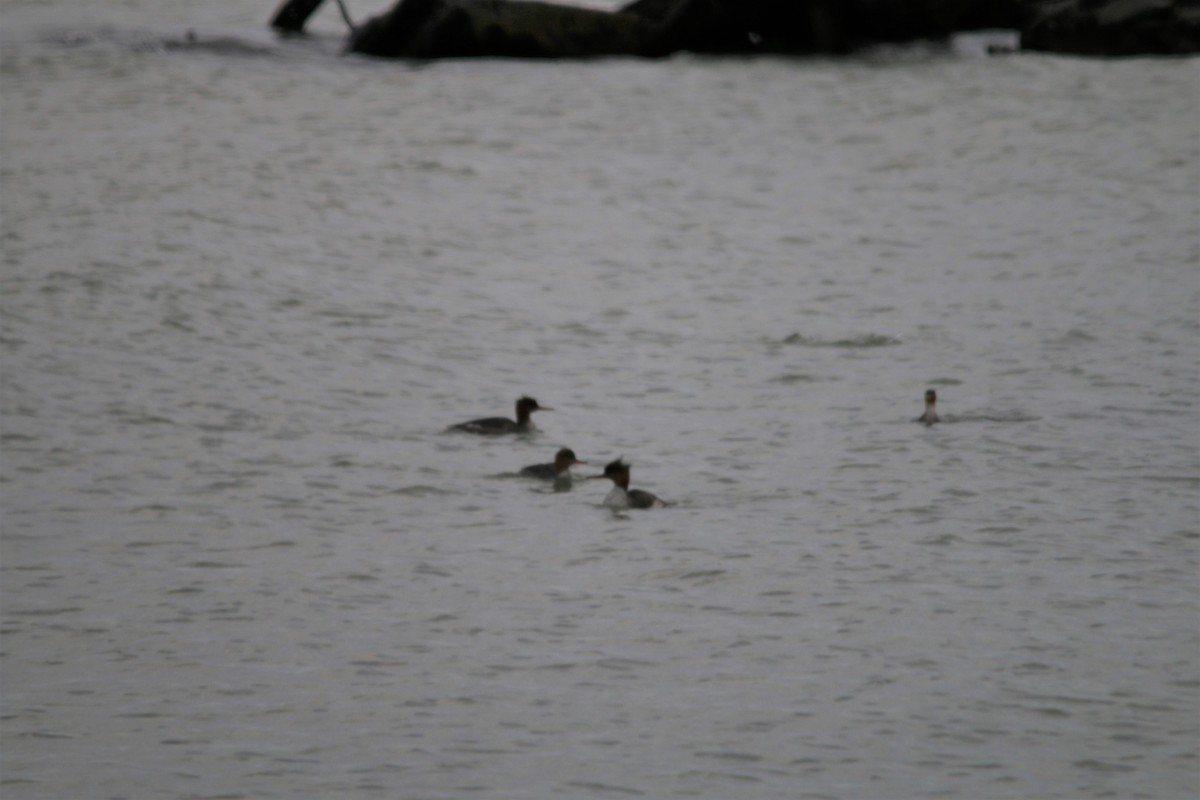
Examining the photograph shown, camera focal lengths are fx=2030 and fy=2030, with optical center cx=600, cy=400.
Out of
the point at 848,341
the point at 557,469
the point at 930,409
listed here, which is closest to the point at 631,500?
the point at 557,469

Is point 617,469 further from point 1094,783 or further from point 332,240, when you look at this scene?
point 332,240

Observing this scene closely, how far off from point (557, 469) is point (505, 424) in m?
1.36

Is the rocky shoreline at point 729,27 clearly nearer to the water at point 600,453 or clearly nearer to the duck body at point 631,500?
the water at point 600,453

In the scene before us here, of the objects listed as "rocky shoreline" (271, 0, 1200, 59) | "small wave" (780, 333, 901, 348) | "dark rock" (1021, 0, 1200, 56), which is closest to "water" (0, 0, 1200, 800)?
"small wave" (780, 333, 901, 348)

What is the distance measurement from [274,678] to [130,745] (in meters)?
0.98

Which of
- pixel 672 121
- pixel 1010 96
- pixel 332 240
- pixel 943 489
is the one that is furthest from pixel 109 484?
pixel 1010 96

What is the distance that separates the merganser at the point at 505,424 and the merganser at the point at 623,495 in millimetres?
2000

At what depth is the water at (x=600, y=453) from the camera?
8898mm

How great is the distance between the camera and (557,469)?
13102 mm

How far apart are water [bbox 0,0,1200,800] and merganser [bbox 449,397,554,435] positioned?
0.15 m

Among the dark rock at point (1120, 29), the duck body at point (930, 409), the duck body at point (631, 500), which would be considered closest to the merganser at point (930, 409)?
the duck body at point (930, 409)

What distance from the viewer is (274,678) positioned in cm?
955

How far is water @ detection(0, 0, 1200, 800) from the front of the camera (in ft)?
29.2

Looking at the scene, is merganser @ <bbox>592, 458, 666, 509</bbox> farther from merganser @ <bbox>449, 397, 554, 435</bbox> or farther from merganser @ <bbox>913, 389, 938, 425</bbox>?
merganser @ <bbox>913, 389, 938, 425</bbox>
